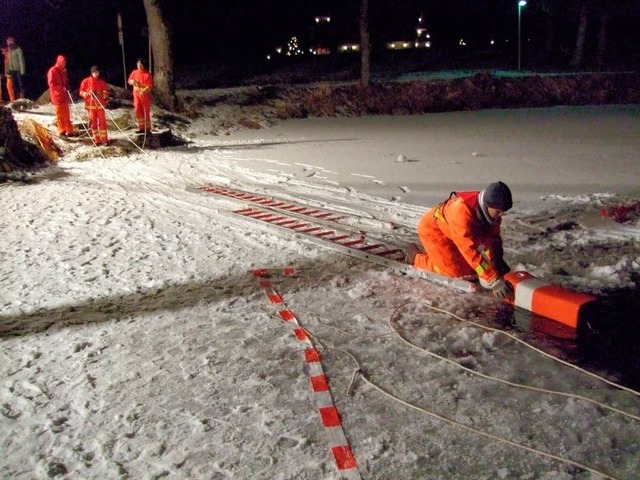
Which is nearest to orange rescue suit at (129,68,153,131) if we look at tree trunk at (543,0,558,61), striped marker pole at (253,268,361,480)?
striped marker pole at (253,268,361,480)

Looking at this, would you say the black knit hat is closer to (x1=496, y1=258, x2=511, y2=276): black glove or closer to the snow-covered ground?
(x1=496, y1=258, x2=511, y2=276): black glove

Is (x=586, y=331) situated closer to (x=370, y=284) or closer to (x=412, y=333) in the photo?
(x=412, y=333)

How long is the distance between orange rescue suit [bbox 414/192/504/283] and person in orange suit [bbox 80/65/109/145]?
9.84 metres

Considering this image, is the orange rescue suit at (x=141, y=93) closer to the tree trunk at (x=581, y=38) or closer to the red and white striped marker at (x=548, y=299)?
the red and white striped marker at (x=548, y=299)

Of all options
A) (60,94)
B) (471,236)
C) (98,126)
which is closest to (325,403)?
(471,236)

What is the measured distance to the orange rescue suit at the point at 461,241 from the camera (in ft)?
16.9

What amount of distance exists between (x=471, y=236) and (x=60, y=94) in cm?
1096

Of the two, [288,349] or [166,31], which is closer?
Answer: [288,349]

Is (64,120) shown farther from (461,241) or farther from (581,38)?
(581,38)

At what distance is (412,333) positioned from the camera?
4.89m

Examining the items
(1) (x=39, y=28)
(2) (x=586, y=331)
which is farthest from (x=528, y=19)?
(2) (x=586, y=331)

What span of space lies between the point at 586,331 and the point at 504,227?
9.38 ft

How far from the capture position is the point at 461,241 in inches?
205

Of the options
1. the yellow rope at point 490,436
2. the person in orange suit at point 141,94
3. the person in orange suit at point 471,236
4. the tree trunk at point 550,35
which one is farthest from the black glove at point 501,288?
the tree trunk at point 550,35
